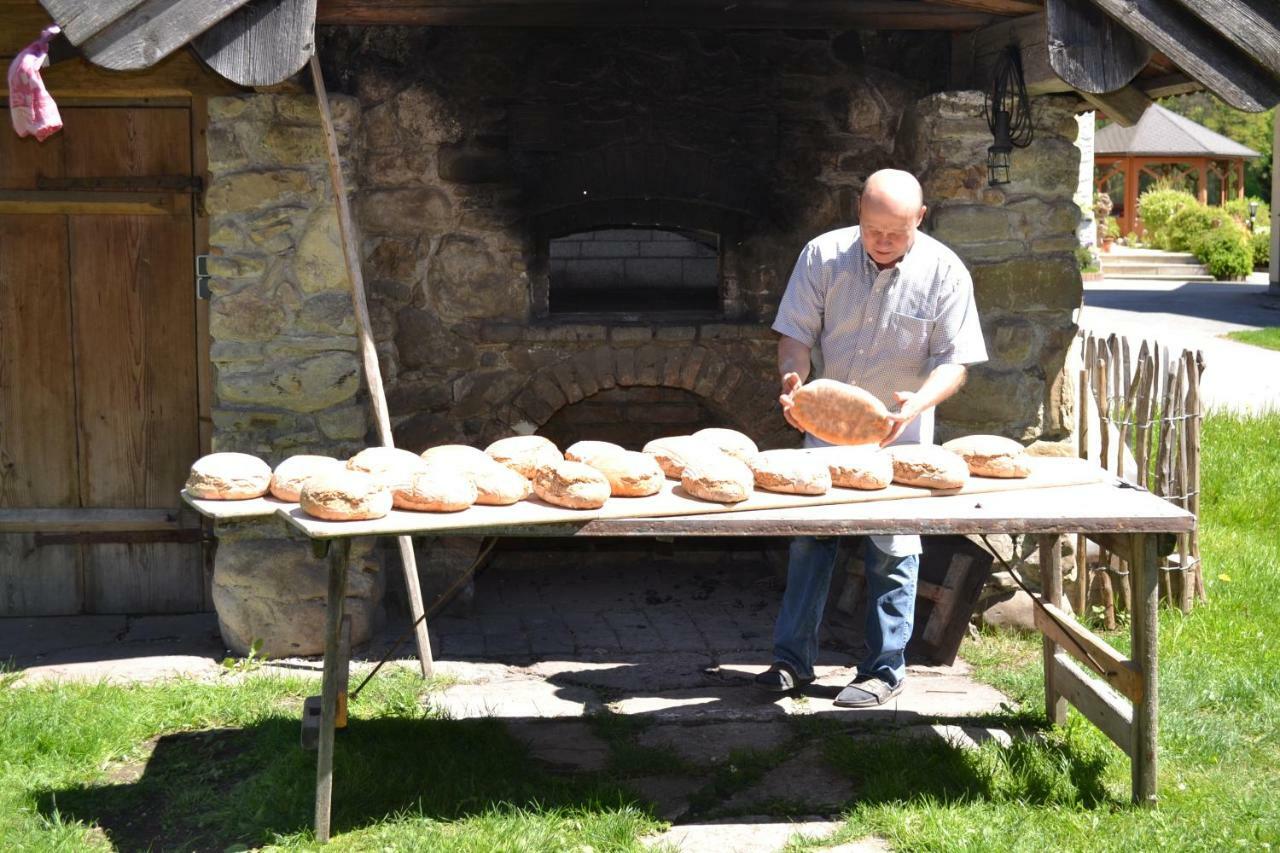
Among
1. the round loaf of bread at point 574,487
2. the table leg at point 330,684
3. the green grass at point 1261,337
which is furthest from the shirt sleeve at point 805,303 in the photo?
the green grass at point 1261,337

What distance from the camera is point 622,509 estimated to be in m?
3.83

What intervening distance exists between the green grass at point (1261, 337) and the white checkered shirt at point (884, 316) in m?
12.1

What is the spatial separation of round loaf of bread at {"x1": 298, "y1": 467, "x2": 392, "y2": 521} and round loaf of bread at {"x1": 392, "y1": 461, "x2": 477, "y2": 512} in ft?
0.18

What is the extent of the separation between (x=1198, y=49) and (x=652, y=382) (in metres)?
2.73

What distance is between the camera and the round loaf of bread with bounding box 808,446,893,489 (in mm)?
4070

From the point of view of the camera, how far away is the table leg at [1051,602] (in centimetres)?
476

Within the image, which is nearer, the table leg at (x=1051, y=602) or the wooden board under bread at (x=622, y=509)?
the wooden board under bread at (x=622, y=509)

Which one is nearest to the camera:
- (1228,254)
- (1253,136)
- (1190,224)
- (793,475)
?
(793,475)

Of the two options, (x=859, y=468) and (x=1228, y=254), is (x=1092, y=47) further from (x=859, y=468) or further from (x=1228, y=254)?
(x=1228, y=254)

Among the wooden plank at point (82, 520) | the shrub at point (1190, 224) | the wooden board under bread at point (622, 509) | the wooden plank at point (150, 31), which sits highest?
the shrub at point (1190, 224)

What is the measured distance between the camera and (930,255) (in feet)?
15.5

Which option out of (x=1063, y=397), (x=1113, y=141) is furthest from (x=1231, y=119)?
(x=1063, y=397)

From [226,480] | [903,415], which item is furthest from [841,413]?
[226,480]

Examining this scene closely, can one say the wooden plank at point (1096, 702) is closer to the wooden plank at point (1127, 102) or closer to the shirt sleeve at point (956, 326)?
the shirt sleeve at point (956, 326)
